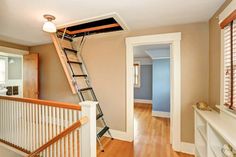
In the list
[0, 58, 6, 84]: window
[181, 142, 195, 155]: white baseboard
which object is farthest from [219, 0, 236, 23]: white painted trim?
[0, 58, 6, 84]: window

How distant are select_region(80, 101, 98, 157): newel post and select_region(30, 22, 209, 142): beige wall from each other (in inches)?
54.4

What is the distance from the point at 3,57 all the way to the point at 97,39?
567 cm

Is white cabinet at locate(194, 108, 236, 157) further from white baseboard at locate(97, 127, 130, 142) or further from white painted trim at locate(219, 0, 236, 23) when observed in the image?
white baseboard at locate(97, 127, 130, 142)

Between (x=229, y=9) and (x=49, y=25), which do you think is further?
(x=49, y=25)

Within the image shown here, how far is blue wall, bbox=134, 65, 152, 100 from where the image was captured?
22.8ft

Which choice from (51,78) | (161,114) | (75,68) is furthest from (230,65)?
(51,78)

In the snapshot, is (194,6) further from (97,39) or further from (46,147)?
(46,147)

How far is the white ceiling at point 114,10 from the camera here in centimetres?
177

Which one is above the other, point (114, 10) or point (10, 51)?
point (114, 10)

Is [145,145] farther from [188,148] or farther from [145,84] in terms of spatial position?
[145,84]

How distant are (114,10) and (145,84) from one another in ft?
17.9

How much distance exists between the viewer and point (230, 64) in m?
1.58

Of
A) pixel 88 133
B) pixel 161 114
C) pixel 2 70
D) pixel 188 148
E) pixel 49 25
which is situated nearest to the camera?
pixel 88 133

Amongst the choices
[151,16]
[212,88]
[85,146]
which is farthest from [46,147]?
[212,88]
